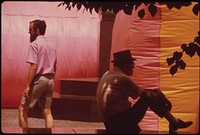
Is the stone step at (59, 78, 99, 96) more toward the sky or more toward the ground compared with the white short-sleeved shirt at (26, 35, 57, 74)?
more toward the ground

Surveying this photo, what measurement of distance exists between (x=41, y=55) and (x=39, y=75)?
266 millimetres

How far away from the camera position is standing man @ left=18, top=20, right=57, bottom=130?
283 inches

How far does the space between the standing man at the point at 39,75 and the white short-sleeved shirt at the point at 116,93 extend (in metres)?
1.35

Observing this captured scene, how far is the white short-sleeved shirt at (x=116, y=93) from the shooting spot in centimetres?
597

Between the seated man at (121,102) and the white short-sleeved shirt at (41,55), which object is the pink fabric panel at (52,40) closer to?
the white short-sleeved shirt at (41,55)

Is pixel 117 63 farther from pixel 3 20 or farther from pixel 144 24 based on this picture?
pixel 3 20

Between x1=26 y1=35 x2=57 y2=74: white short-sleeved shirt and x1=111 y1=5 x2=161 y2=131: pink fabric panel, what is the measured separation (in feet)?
4.28

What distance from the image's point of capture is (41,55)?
23.8 feet

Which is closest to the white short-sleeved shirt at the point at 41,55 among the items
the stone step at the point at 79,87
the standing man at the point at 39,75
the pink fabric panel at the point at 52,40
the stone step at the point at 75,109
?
the standing man at the point at 39,75

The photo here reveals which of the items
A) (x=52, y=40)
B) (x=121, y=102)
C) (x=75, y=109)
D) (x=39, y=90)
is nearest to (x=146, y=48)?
(x=39, y=90)

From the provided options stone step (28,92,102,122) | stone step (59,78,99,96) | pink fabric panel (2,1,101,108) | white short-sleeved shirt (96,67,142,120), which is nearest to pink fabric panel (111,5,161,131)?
white short-sleeved shirt (96,67,142,120)

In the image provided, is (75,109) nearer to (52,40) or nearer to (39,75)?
(52,40)

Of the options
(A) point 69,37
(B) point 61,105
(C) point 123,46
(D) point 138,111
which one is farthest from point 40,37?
(A) point 69,37

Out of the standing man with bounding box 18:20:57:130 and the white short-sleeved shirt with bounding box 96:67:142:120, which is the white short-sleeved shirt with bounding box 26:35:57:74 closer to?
the standing man with bounding box 18:20:57:130
